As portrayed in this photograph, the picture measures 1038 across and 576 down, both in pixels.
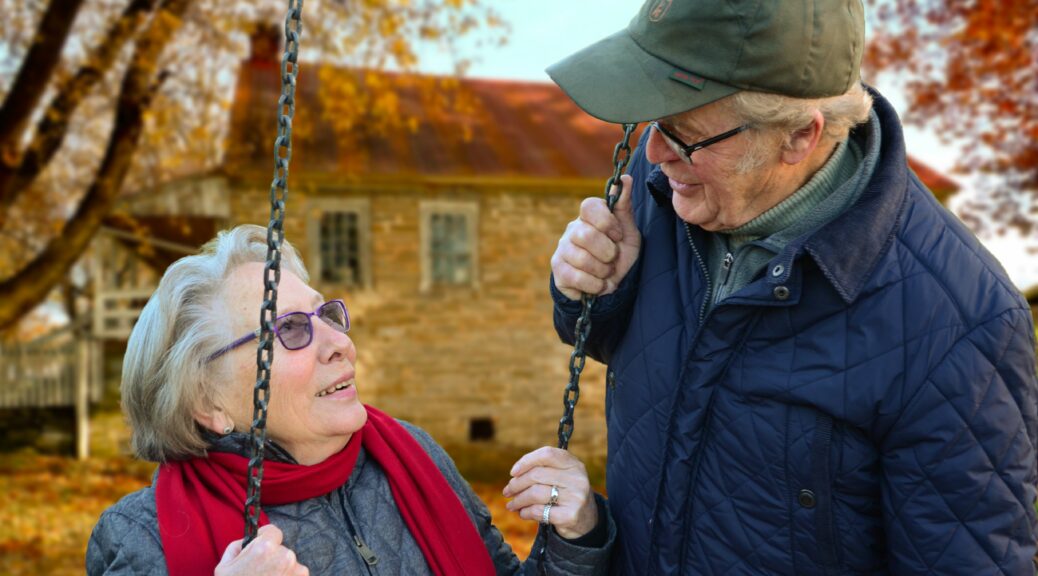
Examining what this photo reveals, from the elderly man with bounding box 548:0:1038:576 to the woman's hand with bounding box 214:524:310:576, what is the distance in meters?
0.80

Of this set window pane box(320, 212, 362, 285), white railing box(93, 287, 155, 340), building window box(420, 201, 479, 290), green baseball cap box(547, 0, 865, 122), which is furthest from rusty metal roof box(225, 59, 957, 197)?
green baseball cap box(547, 0, 865, 122)

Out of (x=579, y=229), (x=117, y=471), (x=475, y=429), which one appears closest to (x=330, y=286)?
(x=475, y=429)

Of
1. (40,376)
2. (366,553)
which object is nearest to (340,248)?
(40,376)

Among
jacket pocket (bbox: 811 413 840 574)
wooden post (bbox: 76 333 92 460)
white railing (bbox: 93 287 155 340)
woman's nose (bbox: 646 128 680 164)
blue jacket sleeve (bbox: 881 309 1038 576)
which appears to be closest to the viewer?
blue jacket sleeve (bbox: 881 309 1038 576)

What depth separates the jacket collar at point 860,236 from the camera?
1.75 meters

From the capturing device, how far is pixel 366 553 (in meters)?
2.20

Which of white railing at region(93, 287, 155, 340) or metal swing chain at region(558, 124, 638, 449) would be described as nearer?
metal swing chain at region(558, 124, 638, 449)

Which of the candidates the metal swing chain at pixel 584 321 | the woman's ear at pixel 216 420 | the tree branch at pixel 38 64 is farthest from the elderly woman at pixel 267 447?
the tree branch at pixel 38 64

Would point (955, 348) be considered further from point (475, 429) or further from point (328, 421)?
point (475, 429)

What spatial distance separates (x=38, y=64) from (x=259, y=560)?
27.4 ft

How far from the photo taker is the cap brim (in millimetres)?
1774

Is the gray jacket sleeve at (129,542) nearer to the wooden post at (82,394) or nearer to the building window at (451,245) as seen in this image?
the building window at (451,245)

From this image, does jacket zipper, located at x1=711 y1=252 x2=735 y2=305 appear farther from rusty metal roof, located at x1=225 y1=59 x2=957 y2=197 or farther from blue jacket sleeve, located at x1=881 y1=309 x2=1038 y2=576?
rusty metal roof, located at x1=225 y1=59 x2=957 y2=197

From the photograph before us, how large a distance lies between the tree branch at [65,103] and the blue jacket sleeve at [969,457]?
30.7ft
